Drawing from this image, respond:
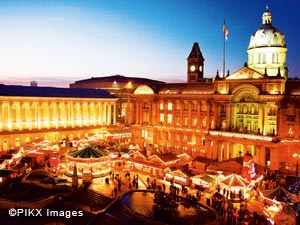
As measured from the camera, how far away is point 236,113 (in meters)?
60.1

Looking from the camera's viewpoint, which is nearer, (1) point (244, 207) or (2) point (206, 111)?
(1) point (244, 207)

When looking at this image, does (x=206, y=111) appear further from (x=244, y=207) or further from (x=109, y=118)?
(x=109, y=118)

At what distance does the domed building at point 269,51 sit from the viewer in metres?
66.9

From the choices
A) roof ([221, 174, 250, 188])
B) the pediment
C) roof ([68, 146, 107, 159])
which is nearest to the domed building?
the pediment

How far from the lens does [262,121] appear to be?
55.5 m

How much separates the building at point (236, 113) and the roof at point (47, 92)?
1725 cm

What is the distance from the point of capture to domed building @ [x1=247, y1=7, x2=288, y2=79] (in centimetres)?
6694

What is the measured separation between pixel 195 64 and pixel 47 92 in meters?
37.6

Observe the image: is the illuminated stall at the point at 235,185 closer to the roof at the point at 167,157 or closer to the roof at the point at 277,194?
the roof at the point at 277,194

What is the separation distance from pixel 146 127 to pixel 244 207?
134ft

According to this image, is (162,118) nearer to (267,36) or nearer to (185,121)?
(185,121)

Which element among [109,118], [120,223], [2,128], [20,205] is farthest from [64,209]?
[109,118]

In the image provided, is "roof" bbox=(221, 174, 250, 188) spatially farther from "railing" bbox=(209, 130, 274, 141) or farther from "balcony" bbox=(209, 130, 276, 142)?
"railing" bbox=(209, 130, 274, 141)

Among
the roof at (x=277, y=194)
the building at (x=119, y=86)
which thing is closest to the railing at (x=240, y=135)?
the roof at (x=277, y=194)
